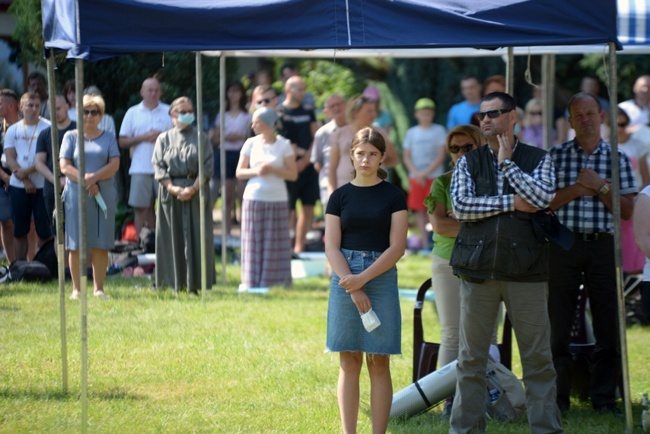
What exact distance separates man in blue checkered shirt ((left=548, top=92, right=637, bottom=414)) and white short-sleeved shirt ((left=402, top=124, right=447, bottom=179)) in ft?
24.6

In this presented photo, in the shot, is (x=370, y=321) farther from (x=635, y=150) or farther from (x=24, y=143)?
(x=635, y=150)

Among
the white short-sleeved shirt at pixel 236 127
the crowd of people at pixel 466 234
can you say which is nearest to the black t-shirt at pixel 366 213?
the crowd of people at pixel 466 234

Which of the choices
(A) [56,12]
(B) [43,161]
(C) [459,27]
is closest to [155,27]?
(A) [56,12]

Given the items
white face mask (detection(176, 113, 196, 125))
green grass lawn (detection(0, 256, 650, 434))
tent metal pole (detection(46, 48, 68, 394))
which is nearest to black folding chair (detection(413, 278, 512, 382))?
green grass lawn (detection(0, 256, 650, 434))

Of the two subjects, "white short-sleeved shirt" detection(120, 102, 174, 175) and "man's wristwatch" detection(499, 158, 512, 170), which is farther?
"white short-sleeved shirt" detection(120, 102, 174, 175)

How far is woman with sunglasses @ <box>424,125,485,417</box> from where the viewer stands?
618cm

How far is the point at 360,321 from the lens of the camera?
5.39 m

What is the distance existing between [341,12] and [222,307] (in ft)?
15.8

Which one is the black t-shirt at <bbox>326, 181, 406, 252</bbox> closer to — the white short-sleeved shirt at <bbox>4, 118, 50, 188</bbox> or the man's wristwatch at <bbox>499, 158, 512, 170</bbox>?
the man's wristwatch at <bbox>499, 158, 512, 170</bbox>

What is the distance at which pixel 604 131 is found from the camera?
1234 centimetres

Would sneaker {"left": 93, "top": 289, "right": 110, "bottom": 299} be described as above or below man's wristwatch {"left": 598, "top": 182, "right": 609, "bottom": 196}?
below

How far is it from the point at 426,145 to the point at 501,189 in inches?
339

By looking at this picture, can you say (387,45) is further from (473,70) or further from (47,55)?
(473,70)

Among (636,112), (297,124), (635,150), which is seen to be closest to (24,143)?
(297,124)
